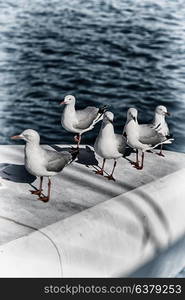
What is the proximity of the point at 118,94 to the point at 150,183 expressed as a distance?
332 inches

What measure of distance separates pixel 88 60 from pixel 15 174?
436 inches

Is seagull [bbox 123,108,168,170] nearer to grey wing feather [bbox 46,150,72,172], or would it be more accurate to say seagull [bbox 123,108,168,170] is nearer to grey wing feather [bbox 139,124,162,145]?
grey wing feather [bbox 139,124,162,145]

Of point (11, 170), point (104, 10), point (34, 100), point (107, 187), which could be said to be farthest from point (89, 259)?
point (104, 10)

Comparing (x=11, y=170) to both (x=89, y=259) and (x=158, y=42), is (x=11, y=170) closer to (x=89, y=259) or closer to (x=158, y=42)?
(x=89, y=259)

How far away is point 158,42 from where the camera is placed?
21.3 metres

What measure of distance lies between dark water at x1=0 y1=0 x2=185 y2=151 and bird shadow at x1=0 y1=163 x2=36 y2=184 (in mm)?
5310

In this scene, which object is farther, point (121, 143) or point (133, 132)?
point (133, 132)

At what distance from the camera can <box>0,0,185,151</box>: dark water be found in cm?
1618

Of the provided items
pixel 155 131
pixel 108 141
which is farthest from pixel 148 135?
pixel 108 141

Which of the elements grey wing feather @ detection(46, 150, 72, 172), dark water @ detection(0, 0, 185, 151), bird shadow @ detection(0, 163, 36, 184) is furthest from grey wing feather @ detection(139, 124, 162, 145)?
dark water @ detection(0, 0, 185, 151)

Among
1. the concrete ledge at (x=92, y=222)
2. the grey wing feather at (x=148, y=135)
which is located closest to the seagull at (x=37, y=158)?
the concrete ledge at (x=92, y=222)

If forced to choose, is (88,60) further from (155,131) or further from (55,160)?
(55,160)

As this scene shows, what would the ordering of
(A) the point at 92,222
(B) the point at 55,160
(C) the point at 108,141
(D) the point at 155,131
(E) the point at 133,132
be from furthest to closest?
(D) the point at 155,131, (E) the point at 133,132, (C) the point at 108,141, (B) the point at 55,160, (A) the point at 92,222

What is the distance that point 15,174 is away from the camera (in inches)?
354
